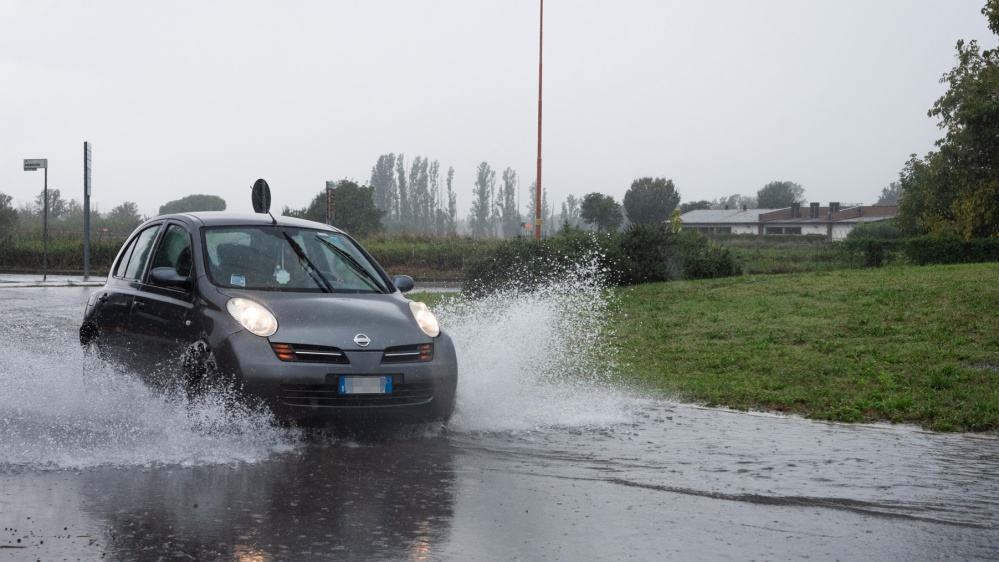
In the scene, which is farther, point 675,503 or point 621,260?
point 621,260

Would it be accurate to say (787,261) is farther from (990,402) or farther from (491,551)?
(491,551)

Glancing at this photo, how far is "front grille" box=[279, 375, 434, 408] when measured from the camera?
276 inches

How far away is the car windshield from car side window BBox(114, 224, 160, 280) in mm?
855

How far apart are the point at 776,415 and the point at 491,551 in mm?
5309

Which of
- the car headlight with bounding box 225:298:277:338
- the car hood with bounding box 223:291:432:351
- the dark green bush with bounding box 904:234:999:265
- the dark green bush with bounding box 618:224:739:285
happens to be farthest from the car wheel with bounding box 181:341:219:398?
the dark green bush with bounding box 904:234:999:265

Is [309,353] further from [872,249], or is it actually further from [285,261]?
[872,249]

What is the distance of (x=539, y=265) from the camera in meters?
24.2

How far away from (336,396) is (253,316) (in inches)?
32.1

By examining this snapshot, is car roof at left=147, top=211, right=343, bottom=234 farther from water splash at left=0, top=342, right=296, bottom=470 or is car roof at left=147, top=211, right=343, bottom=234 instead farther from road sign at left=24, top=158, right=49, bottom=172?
road sign at left=24, top=158, right=49, bottom=172

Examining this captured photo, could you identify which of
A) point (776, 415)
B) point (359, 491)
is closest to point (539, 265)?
point (776, 415)

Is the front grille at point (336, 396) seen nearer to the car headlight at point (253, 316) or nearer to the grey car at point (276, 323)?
the grey car at point (276, 323)

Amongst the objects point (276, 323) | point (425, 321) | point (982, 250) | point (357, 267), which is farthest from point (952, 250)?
point (276, 323)

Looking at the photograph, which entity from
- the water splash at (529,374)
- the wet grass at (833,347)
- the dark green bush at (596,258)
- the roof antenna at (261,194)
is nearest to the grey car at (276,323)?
the water splash at (529,374)

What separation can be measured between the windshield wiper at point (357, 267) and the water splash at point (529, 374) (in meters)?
1.28
